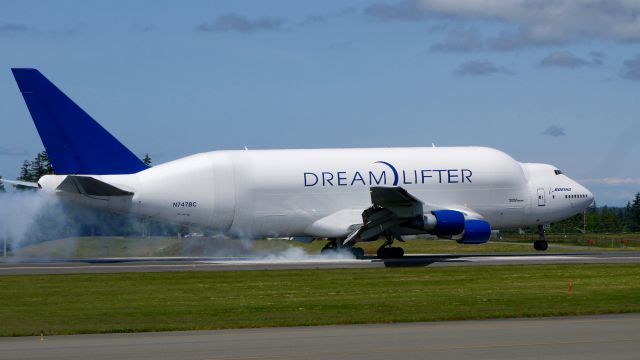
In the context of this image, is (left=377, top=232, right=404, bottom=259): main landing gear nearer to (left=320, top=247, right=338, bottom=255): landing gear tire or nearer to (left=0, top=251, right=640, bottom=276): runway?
(left=0, top=251, right=640, bottom=276): runway

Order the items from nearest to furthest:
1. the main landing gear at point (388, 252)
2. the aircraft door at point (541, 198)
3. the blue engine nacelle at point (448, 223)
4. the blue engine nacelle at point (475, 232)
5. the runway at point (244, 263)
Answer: the runway at point (244, 263) < the blue engine nacelle at point (448, 223) < the blue engine nacelle at point (475, 232) < the main landing gear at point (388, 252) < the aircraft door at point (541, 198)

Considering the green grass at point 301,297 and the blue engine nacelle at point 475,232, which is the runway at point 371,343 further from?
the blue engine nacelle at point 475,232

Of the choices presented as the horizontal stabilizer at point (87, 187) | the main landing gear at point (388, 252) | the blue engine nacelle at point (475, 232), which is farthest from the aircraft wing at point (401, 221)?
the horizontal stabilizer at point (87, 187)

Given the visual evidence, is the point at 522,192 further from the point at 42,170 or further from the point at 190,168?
the point at 42,170

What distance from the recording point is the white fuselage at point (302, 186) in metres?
47.3

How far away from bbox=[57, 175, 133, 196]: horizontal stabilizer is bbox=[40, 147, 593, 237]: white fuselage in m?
0.55

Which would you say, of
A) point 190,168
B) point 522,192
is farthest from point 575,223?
point 190,168

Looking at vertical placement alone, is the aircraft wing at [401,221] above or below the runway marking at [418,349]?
above

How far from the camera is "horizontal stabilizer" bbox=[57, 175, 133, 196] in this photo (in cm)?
4378

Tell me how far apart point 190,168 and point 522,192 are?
16919 millimetres

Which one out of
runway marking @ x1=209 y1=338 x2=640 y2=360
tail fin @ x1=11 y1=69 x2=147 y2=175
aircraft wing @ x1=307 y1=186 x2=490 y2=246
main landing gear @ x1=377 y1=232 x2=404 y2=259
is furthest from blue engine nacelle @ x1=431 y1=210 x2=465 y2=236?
runway marking @ x1=209 y1=338 x2=640 y2=360

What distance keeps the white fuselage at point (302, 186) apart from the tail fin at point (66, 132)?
927mm

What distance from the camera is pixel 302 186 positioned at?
1903 inches

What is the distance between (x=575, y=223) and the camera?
138 meters
